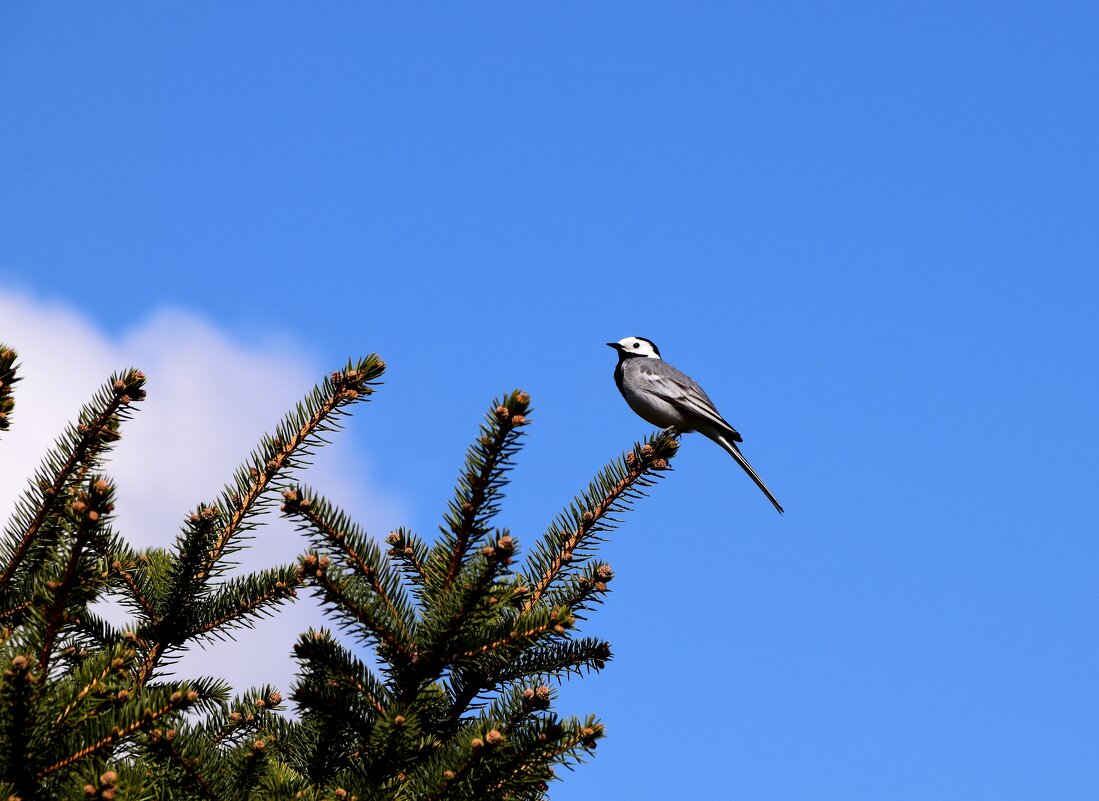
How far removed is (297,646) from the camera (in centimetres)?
353

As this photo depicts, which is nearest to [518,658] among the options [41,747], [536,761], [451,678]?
[451,678]

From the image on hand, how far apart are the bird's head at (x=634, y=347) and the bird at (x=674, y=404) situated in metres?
2.47

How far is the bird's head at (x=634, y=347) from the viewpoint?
14047 mm

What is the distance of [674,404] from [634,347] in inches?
145

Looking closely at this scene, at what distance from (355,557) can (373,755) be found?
27.5 inches

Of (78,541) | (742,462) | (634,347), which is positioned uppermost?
(634,347)

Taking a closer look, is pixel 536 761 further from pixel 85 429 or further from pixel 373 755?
pixel 85 429

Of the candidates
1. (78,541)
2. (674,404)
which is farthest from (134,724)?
(674,404)

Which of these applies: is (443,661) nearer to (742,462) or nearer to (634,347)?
(742,462)

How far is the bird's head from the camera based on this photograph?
14.0 metres

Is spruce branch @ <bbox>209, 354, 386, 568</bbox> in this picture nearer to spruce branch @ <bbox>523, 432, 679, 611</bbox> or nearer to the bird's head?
spruce branch @ <bbox>523, 432, 679, 611</bbox>

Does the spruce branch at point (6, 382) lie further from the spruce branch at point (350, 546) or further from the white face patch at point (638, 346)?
the white face patch at point (638, 346)

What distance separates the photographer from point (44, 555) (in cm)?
374

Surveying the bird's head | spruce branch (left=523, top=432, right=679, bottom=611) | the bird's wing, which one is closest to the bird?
the bird's wing
